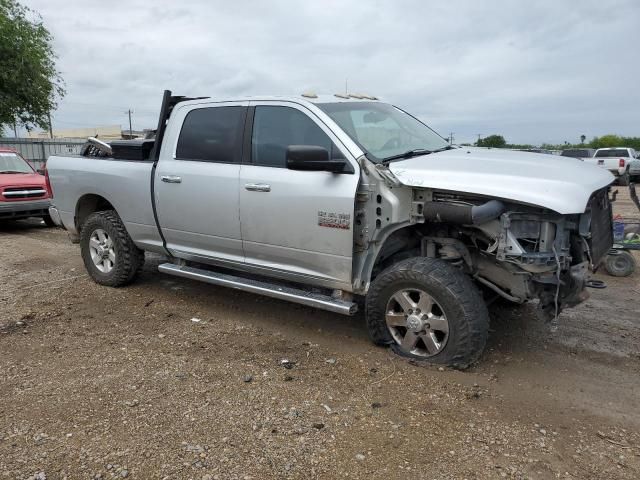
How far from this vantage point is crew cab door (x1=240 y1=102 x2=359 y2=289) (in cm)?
404

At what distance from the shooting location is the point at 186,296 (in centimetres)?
580

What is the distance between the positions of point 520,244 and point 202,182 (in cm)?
279

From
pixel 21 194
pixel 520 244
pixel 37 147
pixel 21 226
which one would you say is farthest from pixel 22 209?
pixel 37 147

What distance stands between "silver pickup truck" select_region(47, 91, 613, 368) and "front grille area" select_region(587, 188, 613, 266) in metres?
0.02

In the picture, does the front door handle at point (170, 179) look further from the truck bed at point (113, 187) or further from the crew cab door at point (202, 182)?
the truck bed at point (113, 187)

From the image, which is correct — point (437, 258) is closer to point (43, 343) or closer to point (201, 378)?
point (201, 378)

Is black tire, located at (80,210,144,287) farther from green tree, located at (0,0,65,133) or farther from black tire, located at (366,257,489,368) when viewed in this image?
green tree, located at (0,0,65,133)

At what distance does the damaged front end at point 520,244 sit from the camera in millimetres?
3457

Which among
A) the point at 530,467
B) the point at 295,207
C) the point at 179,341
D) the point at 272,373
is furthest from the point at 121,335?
the point at 530,467

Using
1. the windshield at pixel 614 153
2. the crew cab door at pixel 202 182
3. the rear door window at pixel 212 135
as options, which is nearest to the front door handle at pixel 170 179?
the crew cab door at pixel 202 182

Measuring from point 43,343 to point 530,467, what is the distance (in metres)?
3.87

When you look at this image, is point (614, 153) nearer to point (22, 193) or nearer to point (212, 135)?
point (22, 193)

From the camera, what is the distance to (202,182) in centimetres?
481

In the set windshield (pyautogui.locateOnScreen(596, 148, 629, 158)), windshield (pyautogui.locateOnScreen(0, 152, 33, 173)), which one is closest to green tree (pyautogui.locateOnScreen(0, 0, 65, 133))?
windshield (pyautogui.locateOnScreen(0, 152, 33, 173))
